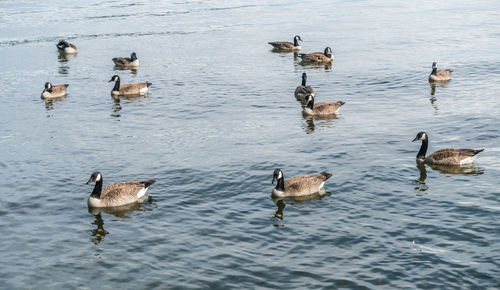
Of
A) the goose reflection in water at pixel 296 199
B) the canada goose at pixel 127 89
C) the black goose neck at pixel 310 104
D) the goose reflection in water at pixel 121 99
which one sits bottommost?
the goose reflection in water at pixel 296 199

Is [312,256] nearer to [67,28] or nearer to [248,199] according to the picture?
[248,199]

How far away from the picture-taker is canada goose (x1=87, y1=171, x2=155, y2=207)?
2328cm

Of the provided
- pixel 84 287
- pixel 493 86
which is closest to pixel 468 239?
pixel 84 287

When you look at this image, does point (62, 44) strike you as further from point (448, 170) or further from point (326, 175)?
point (448, 170)

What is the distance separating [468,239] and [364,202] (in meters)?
4.31

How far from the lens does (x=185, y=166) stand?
89.2 feet

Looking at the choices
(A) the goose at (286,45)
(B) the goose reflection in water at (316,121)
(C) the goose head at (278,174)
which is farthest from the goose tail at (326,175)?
(A) the goose at (286,45)

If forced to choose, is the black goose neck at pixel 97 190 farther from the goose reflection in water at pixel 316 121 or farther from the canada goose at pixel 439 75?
the canada goose at pixel 439 75

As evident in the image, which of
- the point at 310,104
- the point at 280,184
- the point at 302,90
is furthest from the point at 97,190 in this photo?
the point at 302,90

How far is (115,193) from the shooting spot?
77.3ft

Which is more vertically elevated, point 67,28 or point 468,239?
point 67,28

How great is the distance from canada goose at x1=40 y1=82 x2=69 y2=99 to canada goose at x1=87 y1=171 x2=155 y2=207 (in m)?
19.2

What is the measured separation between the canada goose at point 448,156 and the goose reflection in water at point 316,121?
23.5 feet

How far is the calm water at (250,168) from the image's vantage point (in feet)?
60.4
